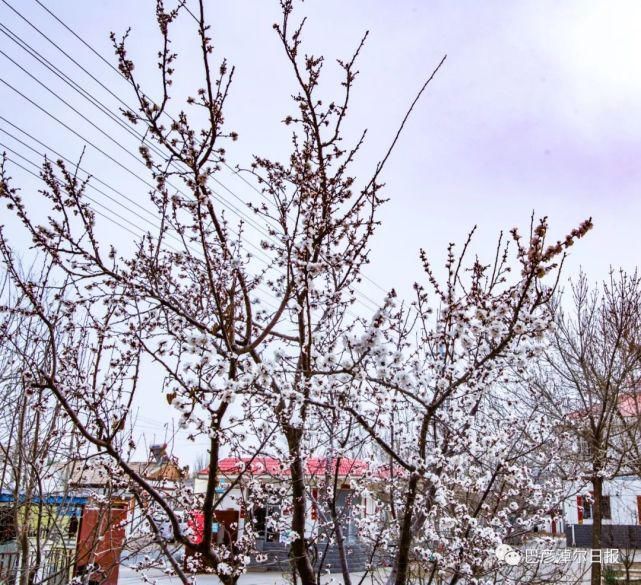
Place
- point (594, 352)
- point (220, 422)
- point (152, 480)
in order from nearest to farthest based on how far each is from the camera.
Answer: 1. point (220, 422)
2. point (152, 480)
3. point (594, 352)

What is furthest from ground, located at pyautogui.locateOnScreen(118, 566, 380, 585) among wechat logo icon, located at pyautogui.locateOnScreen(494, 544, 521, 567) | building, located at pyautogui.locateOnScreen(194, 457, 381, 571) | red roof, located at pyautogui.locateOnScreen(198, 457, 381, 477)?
wechat logo icon, located at pyautogui.locateOnScreen(494, 544, 521, 567)

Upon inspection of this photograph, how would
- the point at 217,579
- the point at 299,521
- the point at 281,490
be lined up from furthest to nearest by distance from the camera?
the point at 217,579, the point at 281,490, the point at 299,521

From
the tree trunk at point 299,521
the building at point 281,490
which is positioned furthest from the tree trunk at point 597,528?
the tree trunk at point 299,521

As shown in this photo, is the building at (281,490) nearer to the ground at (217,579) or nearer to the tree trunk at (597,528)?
the tree trunk at (597,528)

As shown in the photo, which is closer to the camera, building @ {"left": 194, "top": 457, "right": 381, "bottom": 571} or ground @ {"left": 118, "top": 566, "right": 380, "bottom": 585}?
building @ {"left": 194, "top": 457, "right": 381, "bottom": 571}

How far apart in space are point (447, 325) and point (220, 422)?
170cm

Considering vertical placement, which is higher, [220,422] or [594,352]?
[594,352]

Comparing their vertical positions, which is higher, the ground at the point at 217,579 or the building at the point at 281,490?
the building at the point at 281,490

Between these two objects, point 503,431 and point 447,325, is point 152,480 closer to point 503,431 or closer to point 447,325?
point 447,325

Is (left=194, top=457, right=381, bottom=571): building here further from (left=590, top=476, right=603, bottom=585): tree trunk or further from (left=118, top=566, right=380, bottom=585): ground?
(left=118, top=566, right=380, bottom=585): ground

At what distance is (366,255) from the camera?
380 cm

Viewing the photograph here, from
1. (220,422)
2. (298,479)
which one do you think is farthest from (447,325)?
(220,422)

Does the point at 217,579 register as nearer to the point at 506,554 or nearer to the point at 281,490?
the point at 281,490

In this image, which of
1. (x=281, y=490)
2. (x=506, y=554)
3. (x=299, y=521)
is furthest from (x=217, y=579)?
(x=299, y=521)
